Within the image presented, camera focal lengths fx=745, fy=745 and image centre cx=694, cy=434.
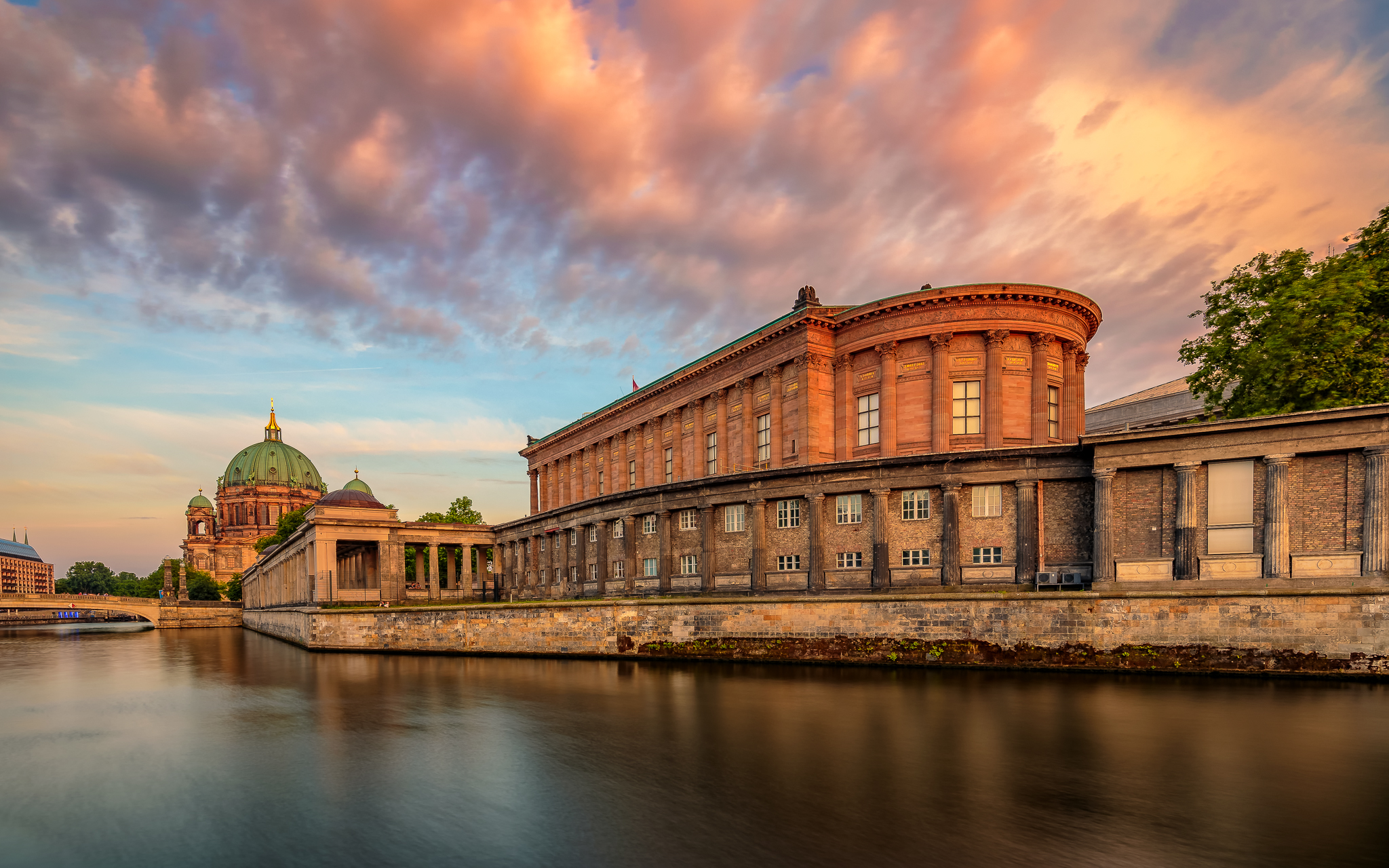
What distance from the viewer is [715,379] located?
56844 mm

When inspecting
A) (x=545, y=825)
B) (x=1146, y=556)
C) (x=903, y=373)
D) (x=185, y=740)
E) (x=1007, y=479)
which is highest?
(x=903, y=373)

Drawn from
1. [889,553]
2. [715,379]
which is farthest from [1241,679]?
[715,379]

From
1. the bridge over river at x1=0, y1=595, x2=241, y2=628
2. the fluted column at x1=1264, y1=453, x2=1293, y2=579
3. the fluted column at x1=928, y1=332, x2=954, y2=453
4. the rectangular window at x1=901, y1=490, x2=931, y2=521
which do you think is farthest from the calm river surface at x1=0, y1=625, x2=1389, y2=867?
the bridge over river at x1=0, y1=595, x2=241, y2=628

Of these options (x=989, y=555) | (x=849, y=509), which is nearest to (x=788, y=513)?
(x=849, y=509)

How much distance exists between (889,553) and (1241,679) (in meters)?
14.8

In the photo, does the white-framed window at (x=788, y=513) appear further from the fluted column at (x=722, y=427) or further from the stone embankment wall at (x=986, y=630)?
the fluted column at (x=722, y=427)

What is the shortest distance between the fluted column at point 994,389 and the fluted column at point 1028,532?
8965 millimetres

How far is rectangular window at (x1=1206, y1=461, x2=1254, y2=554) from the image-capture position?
27.9m

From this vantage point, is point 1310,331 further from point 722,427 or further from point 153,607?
point 153,607

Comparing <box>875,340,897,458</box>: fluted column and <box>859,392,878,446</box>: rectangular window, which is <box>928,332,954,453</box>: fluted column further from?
<box>859,392,878,446</box>: rectangular window

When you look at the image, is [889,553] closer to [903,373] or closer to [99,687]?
[903,373]

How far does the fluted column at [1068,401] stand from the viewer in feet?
145

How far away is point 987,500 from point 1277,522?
426 inches

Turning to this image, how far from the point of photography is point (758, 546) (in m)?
40.6
